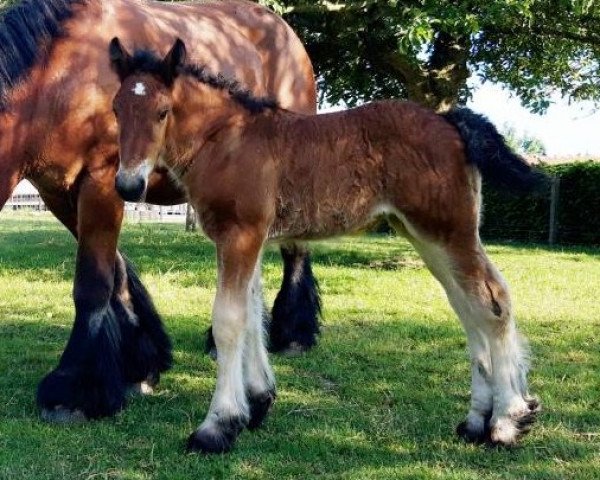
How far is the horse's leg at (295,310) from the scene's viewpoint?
20.8ft

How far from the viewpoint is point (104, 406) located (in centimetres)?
458

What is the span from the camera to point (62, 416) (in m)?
4.45

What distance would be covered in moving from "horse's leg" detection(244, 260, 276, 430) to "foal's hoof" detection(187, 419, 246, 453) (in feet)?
1.24

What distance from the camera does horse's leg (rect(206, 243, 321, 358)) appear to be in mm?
6344

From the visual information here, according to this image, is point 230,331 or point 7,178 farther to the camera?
point 7,178

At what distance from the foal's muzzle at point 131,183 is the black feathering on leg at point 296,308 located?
2.96 meters

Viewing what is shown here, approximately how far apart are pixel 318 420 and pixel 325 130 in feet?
5.58

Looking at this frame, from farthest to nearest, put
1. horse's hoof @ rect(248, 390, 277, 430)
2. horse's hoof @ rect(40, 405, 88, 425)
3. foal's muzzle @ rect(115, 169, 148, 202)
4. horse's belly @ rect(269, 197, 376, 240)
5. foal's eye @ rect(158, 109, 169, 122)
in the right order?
horse's hoof @ rect(40, 405, 88, 425) < horse's hoof @ rect(248, 390, 277, 430) < horse's belly @ rect(269, 197, 376, 240) < foal's eye @ rect(158, 109, 169, 122) < foal's muzzle @ rect(115, 169, 148, 202)

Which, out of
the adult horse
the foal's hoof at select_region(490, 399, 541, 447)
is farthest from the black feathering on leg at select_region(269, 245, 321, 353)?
the foal's hoof at select_region(490, 399, 541, 447)

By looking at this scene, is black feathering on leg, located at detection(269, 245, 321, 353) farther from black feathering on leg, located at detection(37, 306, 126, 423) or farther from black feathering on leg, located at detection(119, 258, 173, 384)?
black feathering on leg, located at detection(37, 306, 126, 423)

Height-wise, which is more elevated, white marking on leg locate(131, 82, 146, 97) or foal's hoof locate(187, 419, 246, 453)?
white marking on leg locate(131, 82, 146, 97)

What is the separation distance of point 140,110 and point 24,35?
1.44m

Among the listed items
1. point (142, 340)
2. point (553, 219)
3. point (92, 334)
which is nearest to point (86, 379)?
point (92, 334)

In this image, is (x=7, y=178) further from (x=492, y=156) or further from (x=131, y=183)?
(x=492, y=156)
